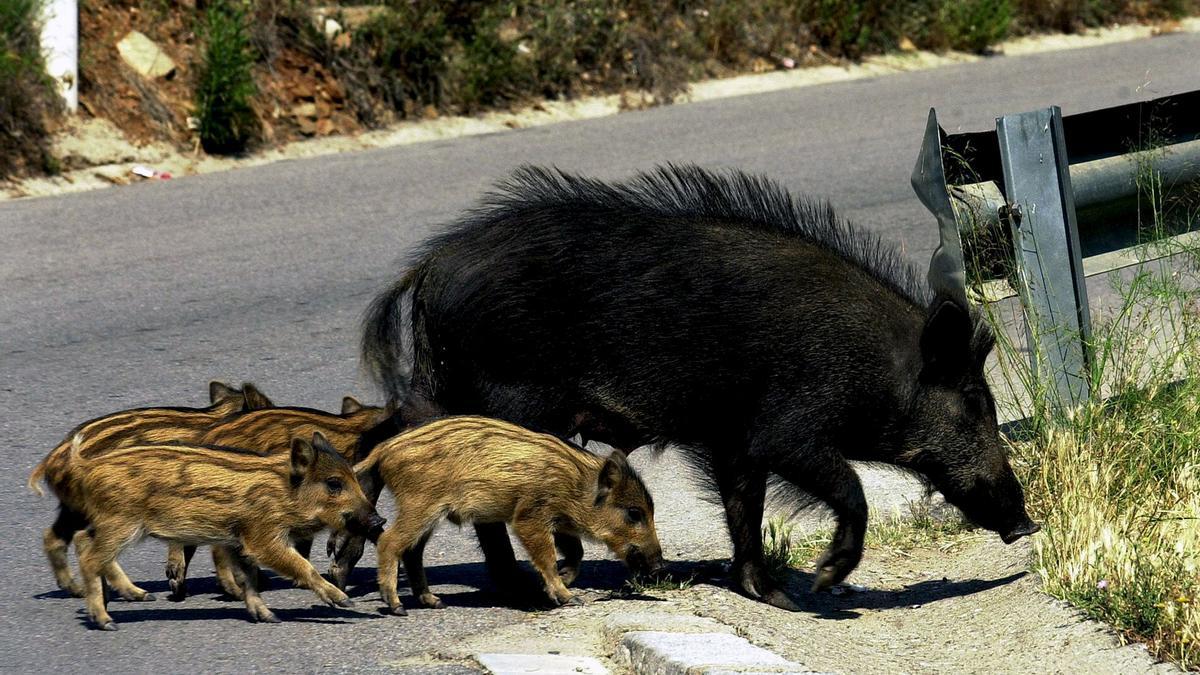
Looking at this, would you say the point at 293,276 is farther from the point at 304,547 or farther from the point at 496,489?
the point at 496,489

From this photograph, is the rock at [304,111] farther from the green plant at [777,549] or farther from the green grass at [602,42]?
the green plant at [777,549]

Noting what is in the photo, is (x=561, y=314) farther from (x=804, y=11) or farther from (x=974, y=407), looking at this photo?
(x=804, y=11)

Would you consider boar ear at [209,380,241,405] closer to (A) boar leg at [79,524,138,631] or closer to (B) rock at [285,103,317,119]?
(A) boar leg at [79,524,138,631]

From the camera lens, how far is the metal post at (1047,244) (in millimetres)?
6418

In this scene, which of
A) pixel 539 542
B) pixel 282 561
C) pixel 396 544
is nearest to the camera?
pixel 282 561

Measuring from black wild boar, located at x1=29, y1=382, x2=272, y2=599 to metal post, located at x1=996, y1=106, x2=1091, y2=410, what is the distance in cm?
314

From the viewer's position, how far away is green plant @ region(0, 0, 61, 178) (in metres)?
11.3

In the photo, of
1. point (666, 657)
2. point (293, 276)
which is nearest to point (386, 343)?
point (666, 657)

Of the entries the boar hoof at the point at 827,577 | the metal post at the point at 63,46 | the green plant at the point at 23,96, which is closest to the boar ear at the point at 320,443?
the boar hoof at the point at 827,577

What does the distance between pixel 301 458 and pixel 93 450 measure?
2.47 ft

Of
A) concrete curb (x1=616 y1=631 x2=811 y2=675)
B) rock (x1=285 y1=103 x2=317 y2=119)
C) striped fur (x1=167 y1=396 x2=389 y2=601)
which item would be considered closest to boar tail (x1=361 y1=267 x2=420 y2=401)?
striped fur (x1=167 y1=396 x2=389 y2=601)

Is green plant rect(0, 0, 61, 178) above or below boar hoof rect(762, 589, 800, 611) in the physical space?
above

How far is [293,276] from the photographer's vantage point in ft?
31.9

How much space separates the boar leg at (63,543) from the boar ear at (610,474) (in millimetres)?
1701
